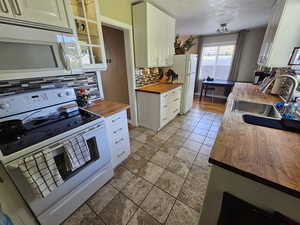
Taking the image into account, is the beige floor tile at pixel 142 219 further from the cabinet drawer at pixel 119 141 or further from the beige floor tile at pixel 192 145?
the beige floor tile at pixel 192 145

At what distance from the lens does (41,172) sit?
0.94 m

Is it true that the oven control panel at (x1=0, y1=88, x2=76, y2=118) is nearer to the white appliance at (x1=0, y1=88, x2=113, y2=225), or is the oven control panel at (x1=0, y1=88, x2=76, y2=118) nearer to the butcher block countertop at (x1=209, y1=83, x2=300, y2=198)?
the white appliance at (x1=0, y1=88, x2=113, y2=225)

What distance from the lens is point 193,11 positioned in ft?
8.56

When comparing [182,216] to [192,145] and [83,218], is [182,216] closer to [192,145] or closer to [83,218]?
[83,218]

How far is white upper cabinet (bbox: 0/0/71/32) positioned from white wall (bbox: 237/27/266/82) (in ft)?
18.7

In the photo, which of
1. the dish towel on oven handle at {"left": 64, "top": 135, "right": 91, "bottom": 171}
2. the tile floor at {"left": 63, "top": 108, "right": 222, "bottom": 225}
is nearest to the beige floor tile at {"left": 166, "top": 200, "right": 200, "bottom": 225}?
the tile floor at {"left": 63, "top": 108, "right": 222, "bottom": 225}

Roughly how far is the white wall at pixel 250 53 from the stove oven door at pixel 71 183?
568cm

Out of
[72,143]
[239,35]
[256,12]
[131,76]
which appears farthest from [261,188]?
[239,35]

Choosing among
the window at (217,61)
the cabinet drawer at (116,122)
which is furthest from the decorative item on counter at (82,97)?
the window at (217,61)

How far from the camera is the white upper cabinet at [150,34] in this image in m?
2.26

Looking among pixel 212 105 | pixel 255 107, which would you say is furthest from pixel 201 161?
pixel 212 105

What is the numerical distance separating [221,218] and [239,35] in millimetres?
5746

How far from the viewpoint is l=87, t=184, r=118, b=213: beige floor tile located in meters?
1.40

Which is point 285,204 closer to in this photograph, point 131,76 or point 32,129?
point 32,129
